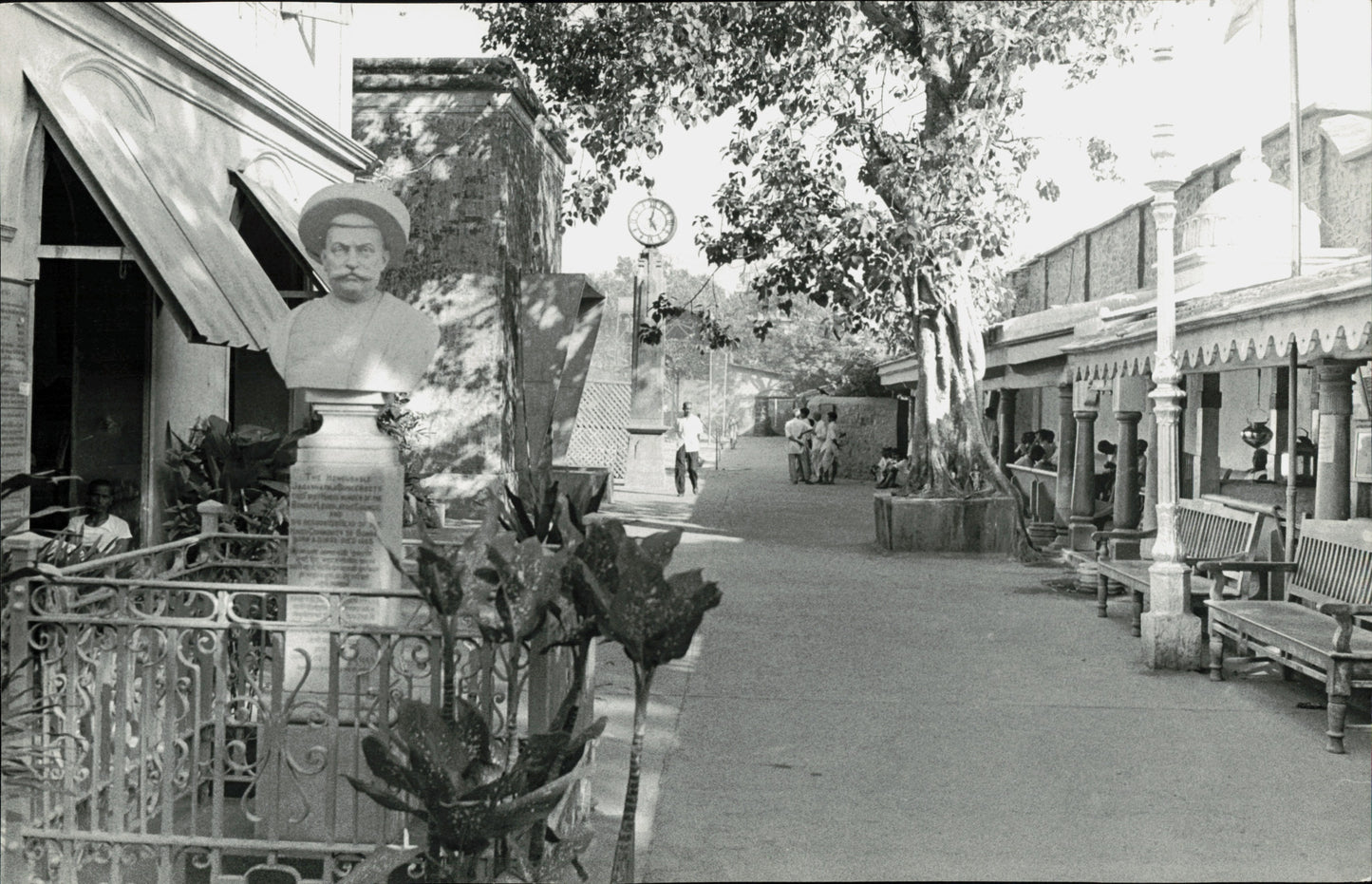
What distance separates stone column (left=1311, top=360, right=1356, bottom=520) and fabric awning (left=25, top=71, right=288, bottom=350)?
288 inches

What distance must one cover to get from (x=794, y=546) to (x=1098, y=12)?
756 centimetres

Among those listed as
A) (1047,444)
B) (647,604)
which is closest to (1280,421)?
(1047,444)

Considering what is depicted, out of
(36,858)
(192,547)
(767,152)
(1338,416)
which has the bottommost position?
(36,858)

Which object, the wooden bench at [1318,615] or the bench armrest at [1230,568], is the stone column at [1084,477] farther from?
the bench armrest at [1230,568]

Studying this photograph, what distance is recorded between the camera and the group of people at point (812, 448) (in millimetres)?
26484

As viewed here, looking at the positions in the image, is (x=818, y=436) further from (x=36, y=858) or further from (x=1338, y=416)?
(x=36, y=858)

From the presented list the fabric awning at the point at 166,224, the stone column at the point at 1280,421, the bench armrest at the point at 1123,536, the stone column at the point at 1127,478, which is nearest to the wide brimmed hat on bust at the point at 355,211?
the fabric awning at the point at 166,224

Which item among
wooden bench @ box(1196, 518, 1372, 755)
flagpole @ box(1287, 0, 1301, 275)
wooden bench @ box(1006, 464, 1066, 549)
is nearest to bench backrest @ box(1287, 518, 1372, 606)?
wooden bench @ box(1196, 518, 1372, 755)

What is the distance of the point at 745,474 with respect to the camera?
28.8 meters

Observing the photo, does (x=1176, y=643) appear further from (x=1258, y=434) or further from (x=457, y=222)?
(x=457, y=222)

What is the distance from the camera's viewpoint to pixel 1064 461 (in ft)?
53.0

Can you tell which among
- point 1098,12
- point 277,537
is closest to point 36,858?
point 277,537

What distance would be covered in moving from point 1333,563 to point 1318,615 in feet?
2.01

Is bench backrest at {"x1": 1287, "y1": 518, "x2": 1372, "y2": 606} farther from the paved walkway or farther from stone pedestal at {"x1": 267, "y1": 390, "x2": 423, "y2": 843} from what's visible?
stone pedestal at {"x1": 267, "y1": 390, "x2": 423, "y2": 843}
